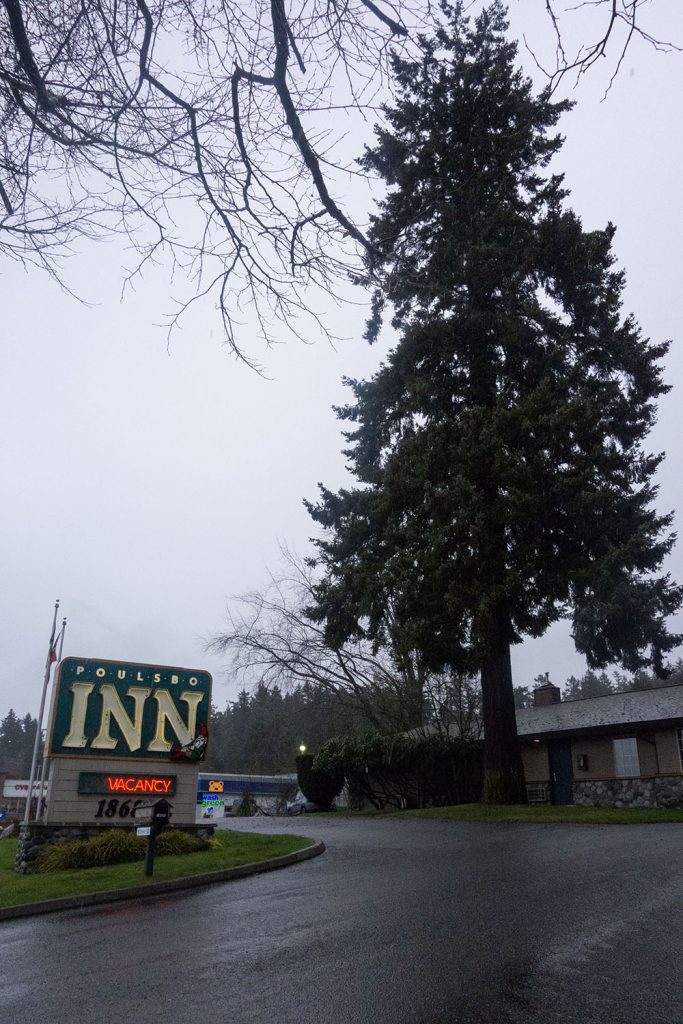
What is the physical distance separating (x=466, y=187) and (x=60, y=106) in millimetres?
3132

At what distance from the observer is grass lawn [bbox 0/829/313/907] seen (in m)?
10.7

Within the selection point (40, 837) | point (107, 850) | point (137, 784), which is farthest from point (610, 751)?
point (40, 837)

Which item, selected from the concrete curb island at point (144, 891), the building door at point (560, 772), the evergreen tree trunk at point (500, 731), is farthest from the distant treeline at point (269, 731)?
the concrete curb island at point (144, 891)

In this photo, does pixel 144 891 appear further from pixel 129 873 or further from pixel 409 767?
pixel 409 767

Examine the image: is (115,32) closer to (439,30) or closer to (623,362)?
(439,30)

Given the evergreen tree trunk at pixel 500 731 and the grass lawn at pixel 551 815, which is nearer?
the grass lawn at pixel 551 815

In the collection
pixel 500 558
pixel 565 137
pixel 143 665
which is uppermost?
pixel 565 137

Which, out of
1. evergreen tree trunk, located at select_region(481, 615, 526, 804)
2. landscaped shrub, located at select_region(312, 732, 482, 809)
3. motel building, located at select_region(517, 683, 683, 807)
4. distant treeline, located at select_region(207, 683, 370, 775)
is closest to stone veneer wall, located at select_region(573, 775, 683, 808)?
motel building, located at select_region(517, 683, 683, 807)

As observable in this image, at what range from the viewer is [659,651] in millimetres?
25922

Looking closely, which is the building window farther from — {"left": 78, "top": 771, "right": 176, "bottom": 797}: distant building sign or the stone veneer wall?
{"left": 78, "top": 771, "right": 176, "bottom": 797}: distant building sign

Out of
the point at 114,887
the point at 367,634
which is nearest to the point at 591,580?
the point at 367,634

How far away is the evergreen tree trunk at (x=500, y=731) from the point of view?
890 inches

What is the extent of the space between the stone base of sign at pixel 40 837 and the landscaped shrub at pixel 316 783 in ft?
52.0

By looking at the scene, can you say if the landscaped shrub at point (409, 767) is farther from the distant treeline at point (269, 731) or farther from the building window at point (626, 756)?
the distant treeline at point (269, 731)
